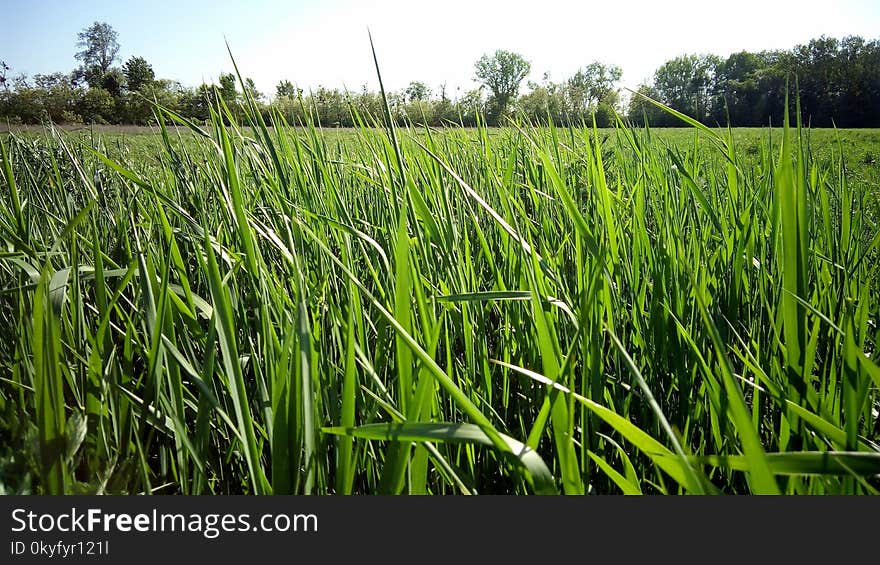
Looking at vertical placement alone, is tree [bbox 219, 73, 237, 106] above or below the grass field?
above

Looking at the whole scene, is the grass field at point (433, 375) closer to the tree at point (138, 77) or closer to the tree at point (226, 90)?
the tree at point (226, 90)

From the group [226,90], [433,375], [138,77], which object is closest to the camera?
[433,375]

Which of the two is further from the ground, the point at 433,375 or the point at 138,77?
the point at 138,77

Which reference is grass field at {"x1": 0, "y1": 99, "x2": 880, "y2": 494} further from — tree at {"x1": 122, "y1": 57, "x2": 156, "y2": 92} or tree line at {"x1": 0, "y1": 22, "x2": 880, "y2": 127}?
tree at {"x1": 122, "y1": 57, "x2": 156, "y2": 92}

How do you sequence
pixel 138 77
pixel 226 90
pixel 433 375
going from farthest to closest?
pixel 138 77 < pixel 226 90 < pixel 433 375

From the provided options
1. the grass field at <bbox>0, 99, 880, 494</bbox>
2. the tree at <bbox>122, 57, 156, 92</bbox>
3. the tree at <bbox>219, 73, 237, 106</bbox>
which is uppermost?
the tree at <bbox>122, 57, 156, 92</bbox>

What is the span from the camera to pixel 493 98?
2.25 metres

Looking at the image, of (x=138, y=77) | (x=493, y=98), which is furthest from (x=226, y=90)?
(x=138, y=77)

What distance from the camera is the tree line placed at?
4.22ft

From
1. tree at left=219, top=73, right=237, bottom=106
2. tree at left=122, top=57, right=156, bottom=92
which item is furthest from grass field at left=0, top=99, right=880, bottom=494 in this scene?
tree at left=122, top=57, right=156, bottom=92

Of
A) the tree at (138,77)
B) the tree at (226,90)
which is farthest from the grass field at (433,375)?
the tree at (138,77)

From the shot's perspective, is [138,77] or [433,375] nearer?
[433,375]

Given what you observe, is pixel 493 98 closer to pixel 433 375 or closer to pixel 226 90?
pixel 226 90

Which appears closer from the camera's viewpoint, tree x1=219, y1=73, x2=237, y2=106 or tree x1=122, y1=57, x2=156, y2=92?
tree x1=219, y1=73, x2=237, y2=106
